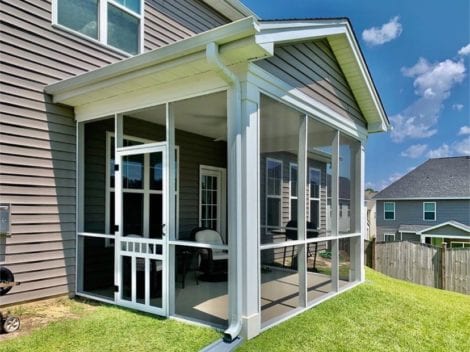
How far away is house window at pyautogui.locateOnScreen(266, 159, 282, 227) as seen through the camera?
463 centimetres

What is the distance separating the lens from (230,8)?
8203mm

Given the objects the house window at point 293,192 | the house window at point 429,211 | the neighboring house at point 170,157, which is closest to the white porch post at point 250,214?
the neighboring house at point 170,157

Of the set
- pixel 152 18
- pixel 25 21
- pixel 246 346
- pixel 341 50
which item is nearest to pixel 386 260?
pixel 341 50

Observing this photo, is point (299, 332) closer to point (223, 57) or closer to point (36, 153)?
point (223, 57)

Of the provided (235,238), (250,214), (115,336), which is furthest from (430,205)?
(115,336)

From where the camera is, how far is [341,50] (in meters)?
5.46

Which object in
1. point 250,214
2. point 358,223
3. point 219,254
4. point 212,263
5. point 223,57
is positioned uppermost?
point 223,57

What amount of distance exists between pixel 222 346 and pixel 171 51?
293 cm

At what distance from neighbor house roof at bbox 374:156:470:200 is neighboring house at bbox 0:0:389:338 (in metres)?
17.1

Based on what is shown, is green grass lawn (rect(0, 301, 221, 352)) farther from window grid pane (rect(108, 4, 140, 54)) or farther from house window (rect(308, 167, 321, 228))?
window grid pane (rect(108, 4, 140, 54))

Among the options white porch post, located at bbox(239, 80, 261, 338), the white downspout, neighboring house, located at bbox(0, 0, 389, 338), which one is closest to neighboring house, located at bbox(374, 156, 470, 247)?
neighboring house, located at bbox(0, 0, 389, 338)

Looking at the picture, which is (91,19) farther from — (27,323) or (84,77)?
(27,323)

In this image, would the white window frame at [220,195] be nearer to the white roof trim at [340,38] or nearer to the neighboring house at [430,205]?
the white roof trim at [340,38]

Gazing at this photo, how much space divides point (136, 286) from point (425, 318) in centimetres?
392
